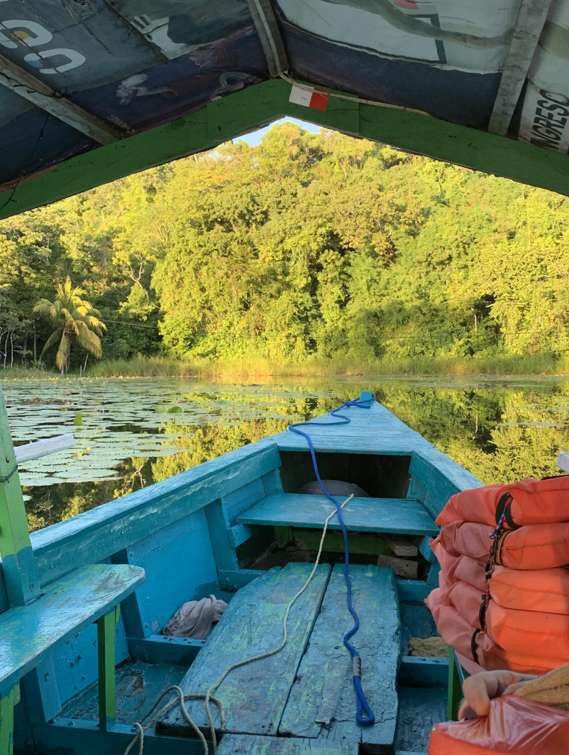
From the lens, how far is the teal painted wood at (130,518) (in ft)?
4.18

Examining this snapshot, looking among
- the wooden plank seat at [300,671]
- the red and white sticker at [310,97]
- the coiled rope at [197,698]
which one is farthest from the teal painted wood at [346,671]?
the red and white sticker at [310,97]

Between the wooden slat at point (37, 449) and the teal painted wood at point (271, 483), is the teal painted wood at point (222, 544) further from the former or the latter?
the wooden slat at point (37, 449)

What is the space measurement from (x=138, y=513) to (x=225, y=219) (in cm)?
1811

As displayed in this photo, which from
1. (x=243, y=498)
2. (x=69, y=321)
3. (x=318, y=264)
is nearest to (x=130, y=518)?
(x=243, y=498)

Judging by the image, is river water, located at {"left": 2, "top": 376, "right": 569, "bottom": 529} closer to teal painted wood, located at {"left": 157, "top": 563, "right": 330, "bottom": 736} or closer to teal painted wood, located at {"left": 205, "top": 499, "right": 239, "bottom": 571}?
teal painted wood, located at {"left": 205, "top": 499, "right": 239, "bottom": 571}

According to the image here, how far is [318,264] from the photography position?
19094 mm

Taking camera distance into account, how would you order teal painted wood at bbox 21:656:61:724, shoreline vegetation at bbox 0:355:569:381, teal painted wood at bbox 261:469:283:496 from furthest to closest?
shoreline vegetation at bbox 0:355:569:381 < teal painted wood at bbox 261:469:283:496 < teal painted wood at bbox 21:656:61:724

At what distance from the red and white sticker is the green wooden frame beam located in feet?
0.05

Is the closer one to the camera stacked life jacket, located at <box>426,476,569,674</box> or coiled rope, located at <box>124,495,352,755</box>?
stacked life jacket, located at <box>426,476,569,674</box>

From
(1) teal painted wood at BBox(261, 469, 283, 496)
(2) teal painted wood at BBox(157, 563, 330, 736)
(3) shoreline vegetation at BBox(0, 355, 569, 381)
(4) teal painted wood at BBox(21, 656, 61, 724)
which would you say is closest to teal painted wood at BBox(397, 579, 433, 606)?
(2) teal painted wood at BBox(157, 563, 330, 736)

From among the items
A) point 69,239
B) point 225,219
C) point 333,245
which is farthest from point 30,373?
point 333,245

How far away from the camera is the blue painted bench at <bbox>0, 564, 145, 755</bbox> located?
93 cm

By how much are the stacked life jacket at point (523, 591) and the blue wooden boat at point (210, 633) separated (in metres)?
0.23

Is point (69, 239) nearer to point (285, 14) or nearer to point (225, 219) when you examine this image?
point (225, 219)
